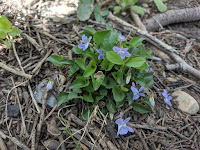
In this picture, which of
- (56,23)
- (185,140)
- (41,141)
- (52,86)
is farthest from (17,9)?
(185,140)

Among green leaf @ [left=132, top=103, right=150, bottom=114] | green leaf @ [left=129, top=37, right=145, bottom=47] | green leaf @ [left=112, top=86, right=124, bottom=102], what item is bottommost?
green leaf @ [left=132, top=103, right=150, bottom=114]

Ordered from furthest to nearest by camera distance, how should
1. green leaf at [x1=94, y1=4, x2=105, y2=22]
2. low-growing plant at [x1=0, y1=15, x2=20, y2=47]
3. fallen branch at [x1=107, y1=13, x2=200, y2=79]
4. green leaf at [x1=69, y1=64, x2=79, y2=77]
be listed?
1. green leaf at [x1=94, y1=4, x2=105, y2=22]
2. fallen branch at [x1=107, y1=13, x2=200, y2=79]
3. low-growing plant at [x1=0, y1=15, x2=20, y2=47]
4. green leaf at [x1=69, y1=64, x2=79, y2=77]

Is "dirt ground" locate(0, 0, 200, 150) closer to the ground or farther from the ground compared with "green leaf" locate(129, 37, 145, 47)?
closer to the ground

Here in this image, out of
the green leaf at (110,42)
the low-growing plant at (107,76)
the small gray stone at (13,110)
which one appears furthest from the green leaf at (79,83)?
the small gray stone at (13,110)

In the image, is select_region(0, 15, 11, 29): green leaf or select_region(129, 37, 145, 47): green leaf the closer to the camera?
select_region(129, 37, 145, 47): green leaf

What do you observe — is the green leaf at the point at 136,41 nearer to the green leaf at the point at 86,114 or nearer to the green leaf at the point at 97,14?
the green leaf at the point at 86,114

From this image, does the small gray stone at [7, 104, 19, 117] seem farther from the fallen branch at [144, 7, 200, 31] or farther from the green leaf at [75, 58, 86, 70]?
the fallen branch at [144, 7, 200, 31]

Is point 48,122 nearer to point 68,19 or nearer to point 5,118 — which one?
point 5,118

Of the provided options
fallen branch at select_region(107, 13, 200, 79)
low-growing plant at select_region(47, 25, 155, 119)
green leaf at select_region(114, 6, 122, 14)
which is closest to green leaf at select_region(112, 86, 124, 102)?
low-growing plant at select_region(47, 25, 155, 119)

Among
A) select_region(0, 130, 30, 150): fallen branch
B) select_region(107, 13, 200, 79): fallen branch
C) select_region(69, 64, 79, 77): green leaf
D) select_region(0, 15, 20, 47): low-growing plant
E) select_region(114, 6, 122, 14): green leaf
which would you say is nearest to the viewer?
select_region(0, 130, 30, 150): fallen branch
